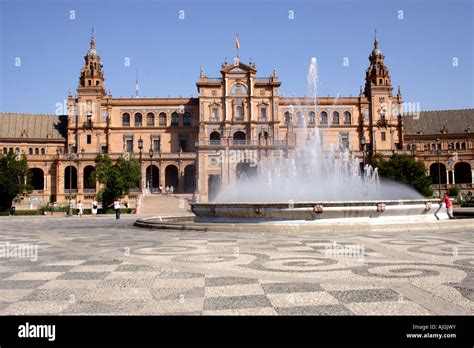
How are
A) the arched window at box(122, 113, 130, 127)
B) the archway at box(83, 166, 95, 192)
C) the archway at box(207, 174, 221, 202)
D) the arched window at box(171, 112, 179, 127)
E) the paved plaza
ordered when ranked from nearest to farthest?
1. the paved plaza
2. the archway at box(207, 174, 221, 202)
3. the archway at box(83, 166, 95, 192)
4. the arched window at box(122, 113, 130, 127)
5. the arched window at box(171, 112, 179, 127)

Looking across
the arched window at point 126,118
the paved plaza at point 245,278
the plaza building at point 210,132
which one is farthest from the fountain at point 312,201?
the arched window at point 126,118

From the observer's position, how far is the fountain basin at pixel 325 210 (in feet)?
55.7

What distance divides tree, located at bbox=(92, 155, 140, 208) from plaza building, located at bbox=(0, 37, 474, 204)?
47.2ft

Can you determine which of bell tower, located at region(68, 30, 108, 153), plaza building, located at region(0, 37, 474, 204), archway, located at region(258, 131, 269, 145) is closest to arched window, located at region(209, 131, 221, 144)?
plaza building, located at region(0, 37, 474, 204)

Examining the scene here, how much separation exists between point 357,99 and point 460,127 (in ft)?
73.4

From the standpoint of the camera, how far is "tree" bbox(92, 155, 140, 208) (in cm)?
5072

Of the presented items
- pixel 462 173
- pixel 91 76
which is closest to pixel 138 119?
pixel 91 76

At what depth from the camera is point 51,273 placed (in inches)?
331

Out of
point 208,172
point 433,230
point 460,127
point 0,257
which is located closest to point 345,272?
point 0,257

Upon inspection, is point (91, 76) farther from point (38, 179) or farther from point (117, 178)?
point (117, 178)

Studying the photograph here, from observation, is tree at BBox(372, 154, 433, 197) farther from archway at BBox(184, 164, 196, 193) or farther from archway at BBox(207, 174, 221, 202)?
archway at BBox(184, 164, 196, 193)

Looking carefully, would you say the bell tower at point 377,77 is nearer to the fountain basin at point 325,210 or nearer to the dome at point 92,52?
the dome at point 92,52

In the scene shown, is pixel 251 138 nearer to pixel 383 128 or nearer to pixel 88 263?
pixel 383 128
